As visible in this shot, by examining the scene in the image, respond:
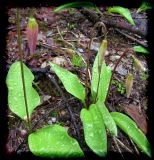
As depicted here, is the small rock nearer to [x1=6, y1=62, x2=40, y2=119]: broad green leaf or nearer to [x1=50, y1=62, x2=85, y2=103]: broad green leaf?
[x1=50, y1=62, x2=85, y2=103]: broad green leaf

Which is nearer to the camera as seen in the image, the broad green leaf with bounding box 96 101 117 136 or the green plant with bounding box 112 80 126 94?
the broad green leaf with bounding box 96 101 117 136

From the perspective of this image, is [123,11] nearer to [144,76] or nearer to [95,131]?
[144,76]

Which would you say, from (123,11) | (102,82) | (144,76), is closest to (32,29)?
(102,82)

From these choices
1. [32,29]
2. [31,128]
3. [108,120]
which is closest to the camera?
[32,29]

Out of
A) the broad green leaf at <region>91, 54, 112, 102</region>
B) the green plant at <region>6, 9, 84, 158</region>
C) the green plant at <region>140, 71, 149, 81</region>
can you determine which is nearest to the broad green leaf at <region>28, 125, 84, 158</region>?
the green plant at <region>6, 9, 84, 158</region>

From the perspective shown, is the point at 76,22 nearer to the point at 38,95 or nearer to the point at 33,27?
the point at 38,95

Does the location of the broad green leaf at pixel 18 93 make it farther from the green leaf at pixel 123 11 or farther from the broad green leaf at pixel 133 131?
the green leaf at pixel 123 11

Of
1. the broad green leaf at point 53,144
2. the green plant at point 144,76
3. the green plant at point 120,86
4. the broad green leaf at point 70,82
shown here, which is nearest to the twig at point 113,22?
the green plant at point 144,76
